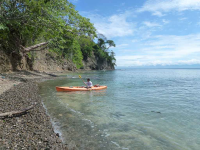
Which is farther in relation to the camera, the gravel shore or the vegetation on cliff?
the vegetation on cliff

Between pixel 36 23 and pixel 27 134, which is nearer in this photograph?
pixel 27 134

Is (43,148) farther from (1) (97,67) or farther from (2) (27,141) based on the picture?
(1) (97,67)

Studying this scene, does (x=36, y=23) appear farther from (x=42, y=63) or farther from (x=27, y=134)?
(x=42, y=63)

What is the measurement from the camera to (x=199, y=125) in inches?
211

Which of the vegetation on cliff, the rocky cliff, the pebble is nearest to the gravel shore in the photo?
the pebble

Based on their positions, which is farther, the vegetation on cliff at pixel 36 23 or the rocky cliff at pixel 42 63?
the rocky cliff at pixel 42 63

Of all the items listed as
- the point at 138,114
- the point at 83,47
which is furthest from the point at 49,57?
the point at 138,114

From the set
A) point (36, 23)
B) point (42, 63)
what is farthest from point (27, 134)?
point (42, 63)

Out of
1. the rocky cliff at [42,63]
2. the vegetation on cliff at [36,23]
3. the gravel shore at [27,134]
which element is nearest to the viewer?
the gravel shore at [27,134]

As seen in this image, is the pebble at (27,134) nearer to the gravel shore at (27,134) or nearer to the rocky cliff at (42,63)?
the gravel shore at (27,134)

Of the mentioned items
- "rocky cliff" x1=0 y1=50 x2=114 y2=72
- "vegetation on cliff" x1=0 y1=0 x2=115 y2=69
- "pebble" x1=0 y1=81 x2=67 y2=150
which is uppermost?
"vegetation on cliff" x1=0 y1=0 x2=115 y2=69

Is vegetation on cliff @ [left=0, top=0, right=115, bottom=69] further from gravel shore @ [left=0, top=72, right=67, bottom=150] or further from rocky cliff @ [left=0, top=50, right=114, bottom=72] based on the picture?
gravel shore @ [left=0, top=72, right=67, bottom=150]

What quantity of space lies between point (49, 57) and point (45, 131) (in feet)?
109

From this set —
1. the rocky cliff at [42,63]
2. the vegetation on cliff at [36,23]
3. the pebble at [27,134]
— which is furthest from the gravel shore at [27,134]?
the rocky cliff at [42,63]
